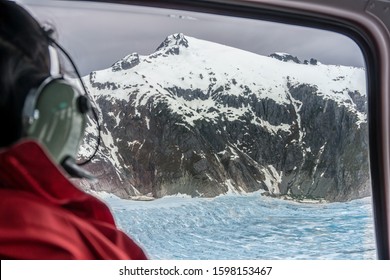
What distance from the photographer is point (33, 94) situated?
1.66 metres

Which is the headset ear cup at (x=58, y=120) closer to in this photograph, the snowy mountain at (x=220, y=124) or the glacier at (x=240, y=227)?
the snowy mountain at (x=220, y=124)

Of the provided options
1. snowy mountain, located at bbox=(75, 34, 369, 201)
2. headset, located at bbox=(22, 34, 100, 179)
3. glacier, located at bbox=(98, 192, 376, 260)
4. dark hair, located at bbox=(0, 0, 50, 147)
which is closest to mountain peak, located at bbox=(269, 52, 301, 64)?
snowy mountain, located at bbox=(75, 34, 369, 201)

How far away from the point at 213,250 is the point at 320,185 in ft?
1.61

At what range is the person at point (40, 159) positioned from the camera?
1.58 m

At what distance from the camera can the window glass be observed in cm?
188

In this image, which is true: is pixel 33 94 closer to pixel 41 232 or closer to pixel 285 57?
pixel 41 232

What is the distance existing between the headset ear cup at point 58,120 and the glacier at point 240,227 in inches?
8.9

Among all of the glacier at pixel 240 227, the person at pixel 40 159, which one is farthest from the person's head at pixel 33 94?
the glacier at pixel 240 227

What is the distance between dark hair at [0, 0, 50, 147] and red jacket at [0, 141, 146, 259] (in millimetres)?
79

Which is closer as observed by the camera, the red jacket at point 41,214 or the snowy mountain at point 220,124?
the red jacket at point 41,214

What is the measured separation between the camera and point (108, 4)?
6.14ft

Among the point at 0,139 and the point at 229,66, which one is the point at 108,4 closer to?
the point at 229,66

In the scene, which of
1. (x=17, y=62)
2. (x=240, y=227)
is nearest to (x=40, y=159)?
(x=17, y=62)
